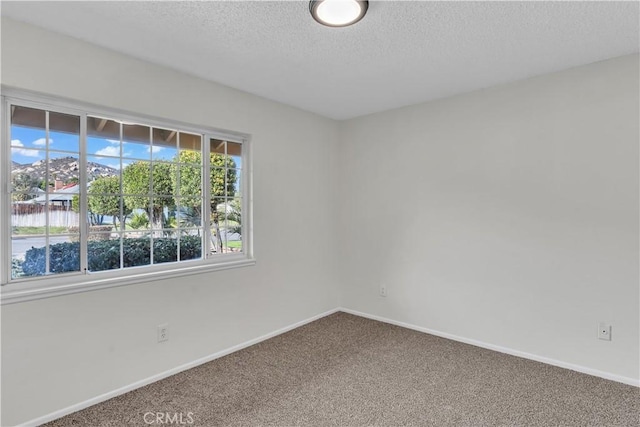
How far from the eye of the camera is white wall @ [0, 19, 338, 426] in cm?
195

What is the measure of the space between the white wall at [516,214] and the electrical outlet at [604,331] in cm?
4

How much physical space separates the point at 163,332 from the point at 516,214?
9.93 ft

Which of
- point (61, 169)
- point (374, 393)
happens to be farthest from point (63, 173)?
point (374, 393)

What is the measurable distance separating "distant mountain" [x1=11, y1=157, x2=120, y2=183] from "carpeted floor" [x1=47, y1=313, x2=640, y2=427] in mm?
1500

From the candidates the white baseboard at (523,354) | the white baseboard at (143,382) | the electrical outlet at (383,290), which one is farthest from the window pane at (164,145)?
the white baseboard at (523,354)

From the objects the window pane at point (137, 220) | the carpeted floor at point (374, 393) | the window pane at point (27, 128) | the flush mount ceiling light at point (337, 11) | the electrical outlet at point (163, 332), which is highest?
the flush mount ceiling light at point (337, 11)

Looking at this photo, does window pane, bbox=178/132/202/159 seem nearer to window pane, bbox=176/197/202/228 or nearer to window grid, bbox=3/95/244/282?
window grid, bbox=3/95/244/282

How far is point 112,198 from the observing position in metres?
2.38

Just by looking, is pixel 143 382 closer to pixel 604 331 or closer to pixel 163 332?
pixel 163 332

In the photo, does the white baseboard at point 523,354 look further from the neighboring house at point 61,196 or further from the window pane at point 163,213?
the neighboring house at point 61,196

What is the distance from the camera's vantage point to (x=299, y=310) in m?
3.65

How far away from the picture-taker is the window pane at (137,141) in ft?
8.07

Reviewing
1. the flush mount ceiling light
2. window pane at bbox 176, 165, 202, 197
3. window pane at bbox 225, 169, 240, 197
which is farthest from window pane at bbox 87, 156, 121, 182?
the flush mount ceiling light

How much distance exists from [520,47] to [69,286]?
3336mm
